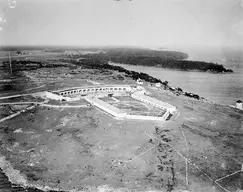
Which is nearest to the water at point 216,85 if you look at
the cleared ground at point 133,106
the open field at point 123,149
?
the open field at point 123,149

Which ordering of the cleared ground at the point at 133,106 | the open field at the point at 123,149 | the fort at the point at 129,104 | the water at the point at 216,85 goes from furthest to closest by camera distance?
1. the water at the point at 216,85
2. the cleared ground at the point at 133,106
3. the fort at the point at 129,104
4. the open field at the point at 123,149

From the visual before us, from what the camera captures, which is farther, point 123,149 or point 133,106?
point 133,106

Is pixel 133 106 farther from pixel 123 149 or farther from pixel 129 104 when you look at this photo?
pixel 123 149

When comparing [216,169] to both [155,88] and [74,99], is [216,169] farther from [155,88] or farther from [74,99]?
[155,88]

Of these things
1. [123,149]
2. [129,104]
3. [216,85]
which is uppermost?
[129,104]

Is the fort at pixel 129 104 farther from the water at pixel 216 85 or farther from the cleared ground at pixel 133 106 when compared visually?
the water at pixel 216 85

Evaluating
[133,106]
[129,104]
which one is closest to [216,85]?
[129,104]

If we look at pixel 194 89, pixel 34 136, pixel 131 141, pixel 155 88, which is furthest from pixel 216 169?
pixel 194 89
